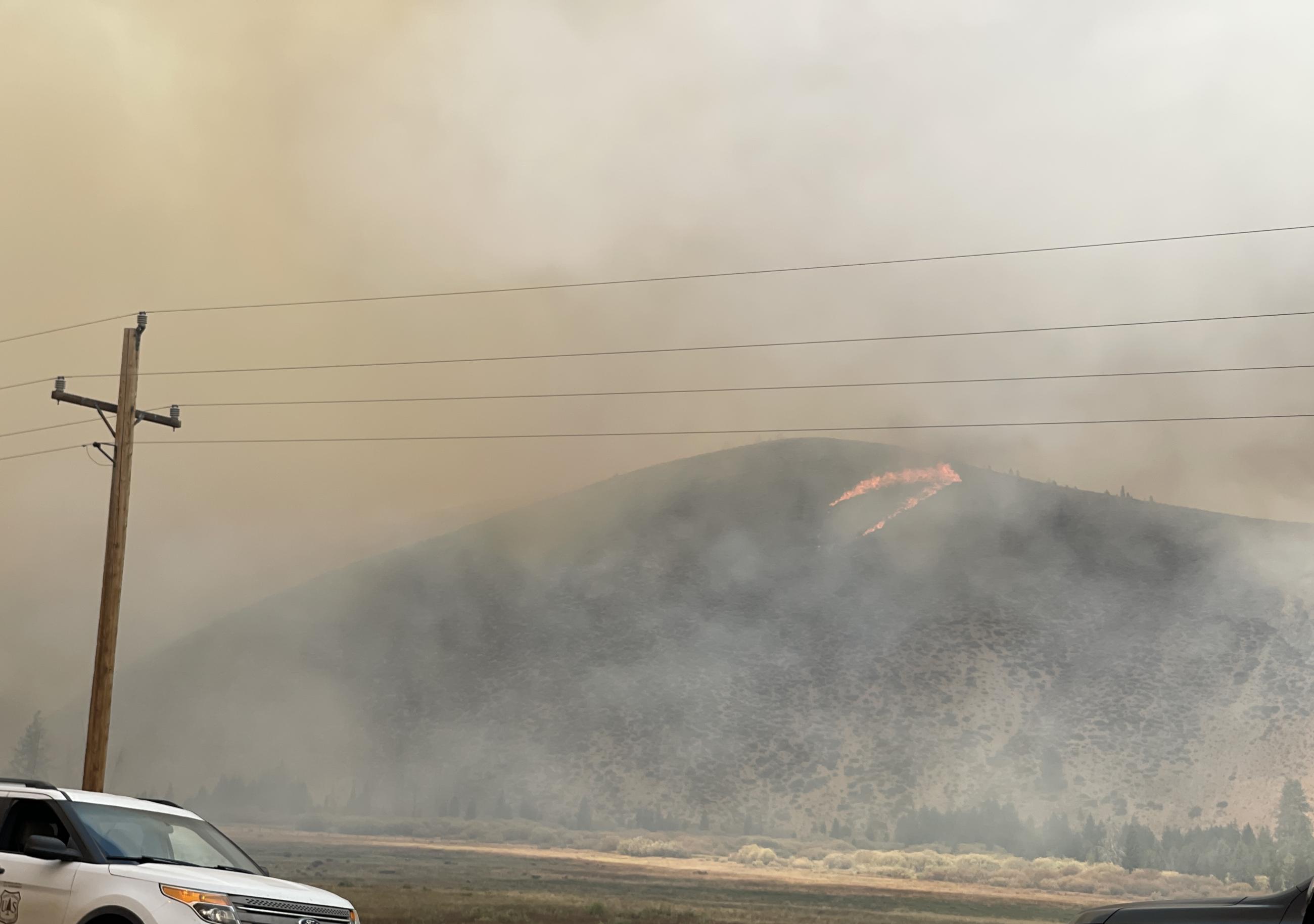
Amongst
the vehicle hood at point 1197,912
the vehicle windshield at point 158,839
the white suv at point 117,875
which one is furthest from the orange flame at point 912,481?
the vehicle hood at point 1197,912

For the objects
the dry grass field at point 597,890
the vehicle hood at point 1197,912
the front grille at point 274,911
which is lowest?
the dry grass field at point 597,890

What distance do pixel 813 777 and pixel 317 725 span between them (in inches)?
2070

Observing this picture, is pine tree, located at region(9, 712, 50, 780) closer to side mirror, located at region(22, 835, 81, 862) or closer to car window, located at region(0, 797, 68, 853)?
car window, located at region(0, 797, 68, 853)

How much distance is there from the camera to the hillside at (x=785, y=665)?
101m

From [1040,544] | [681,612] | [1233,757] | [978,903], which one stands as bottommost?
[978,903]

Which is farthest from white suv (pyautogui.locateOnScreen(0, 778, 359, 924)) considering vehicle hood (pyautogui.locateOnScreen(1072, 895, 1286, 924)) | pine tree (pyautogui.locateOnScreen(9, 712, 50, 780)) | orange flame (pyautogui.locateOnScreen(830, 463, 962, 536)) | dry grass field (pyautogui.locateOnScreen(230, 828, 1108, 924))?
pine tree (pyautogui.locateOnScreen(9, 712, 50, 780))

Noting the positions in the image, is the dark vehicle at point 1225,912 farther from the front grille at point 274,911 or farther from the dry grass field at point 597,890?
the dry grass field at point 597,890

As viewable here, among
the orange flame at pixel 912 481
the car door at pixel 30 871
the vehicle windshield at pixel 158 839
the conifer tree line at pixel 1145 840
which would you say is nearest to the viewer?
the car door at pixel 30 871

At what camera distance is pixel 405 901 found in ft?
146

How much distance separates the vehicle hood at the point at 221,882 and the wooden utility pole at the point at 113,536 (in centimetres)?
1155

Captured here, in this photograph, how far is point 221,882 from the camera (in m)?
11.2

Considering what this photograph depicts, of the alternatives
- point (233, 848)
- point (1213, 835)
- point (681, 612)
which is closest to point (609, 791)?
point (681, 612)

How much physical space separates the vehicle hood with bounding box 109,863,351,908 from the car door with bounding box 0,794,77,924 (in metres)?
0.52

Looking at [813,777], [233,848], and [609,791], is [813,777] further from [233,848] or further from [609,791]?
[233,848]
